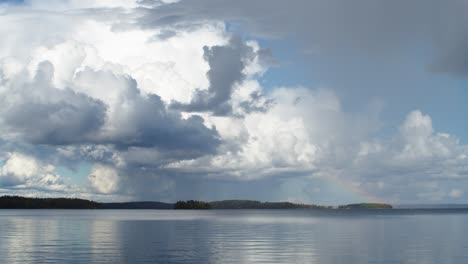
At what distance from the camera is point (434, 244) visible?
297 ft

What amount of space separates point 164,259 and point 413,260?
27958mm

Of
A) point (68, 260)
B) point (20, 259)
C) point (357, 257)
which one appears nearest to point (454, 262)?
point (357, 257)

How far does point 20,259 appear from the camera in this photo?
65375 mm

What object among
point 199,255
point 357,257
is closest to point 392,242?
point 357,257

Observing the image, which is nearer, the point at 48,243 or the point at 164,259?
the point at 164,259

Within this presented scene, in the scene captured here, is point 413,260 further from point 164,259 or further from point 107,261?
point 107,261

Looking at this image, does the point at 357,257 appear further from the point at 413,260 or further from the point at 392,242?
the point at 392,242

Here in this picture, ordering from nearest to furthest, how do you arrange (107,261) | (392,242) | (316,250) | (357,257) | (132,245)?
(107,261) < (357,257) < (316,250) < (132,245) < (392,242)

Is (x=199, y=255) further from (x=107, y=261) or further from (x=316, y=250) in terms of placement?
(x=316, y=250)

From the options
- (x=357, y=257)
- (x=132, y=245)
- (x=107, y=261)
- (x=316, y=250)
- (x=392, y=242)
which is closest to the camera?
(x=107, y=261)

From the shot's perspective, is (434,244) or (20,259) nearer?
(20,259)

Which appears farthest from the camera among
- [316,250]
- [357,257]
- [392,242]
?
[392,242]

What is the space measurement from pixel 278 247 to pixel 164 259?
71.9 feet

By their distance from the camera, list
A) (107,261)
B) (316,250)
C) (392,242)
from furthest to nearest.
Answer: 1. (392,242)
2. (316,250)
3. (107,261)
